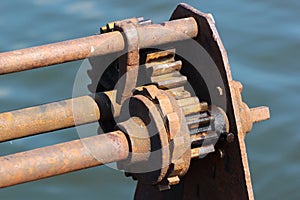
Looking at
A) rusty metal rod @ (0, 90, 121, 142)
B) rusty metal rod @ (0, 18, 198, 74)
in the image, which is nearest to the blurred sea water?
rusty metal rod @ (0, 90, 121, 142)

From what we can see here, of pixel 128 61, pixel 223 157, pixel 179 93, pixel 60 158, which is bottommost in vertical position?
pixel 223 157

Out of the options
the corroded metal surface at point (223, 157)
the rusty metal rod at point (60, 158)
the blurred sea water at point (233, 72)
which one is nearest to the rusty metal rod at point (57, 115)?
the rusty metal rod at point (60, 158)

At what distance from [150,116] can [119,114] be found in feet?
0.97

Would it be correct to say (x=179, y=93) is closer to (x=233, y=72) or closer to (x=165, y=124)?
(x=165, y=124)

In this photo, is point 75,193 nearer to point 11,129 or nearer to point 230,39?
point 230,39

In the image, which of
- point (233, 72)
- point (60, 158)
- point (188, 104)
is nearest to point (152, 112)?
point (188, 104)

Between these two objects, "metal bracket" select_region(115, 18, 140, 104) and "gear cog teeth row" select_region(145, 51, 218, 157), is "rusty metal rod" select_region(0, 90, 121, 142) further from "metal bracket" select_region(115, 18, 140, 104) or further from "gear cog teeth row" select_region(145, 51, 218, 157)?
"gear cog teeth row" select_region(145, 51, 218, 157)

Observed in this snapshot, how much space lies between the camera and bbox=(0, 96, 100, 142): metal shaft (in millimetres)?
2777

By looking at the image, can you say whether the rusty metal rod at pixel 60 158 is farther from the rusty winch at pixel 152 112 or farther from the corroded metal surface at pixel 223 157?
the corroded metal surface at pixel 223 157

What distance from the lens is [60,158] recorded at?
8.35 ft

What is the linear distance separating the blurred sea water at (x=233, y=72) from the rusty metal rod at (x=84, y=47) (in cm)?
231

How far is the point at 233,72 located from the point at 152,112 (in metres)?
3.12

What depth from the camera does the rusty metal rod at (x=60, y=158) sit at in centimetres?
250

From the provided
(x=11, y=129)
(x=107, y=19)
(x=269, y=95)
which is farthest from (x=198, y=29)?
(x=107, y=19)
